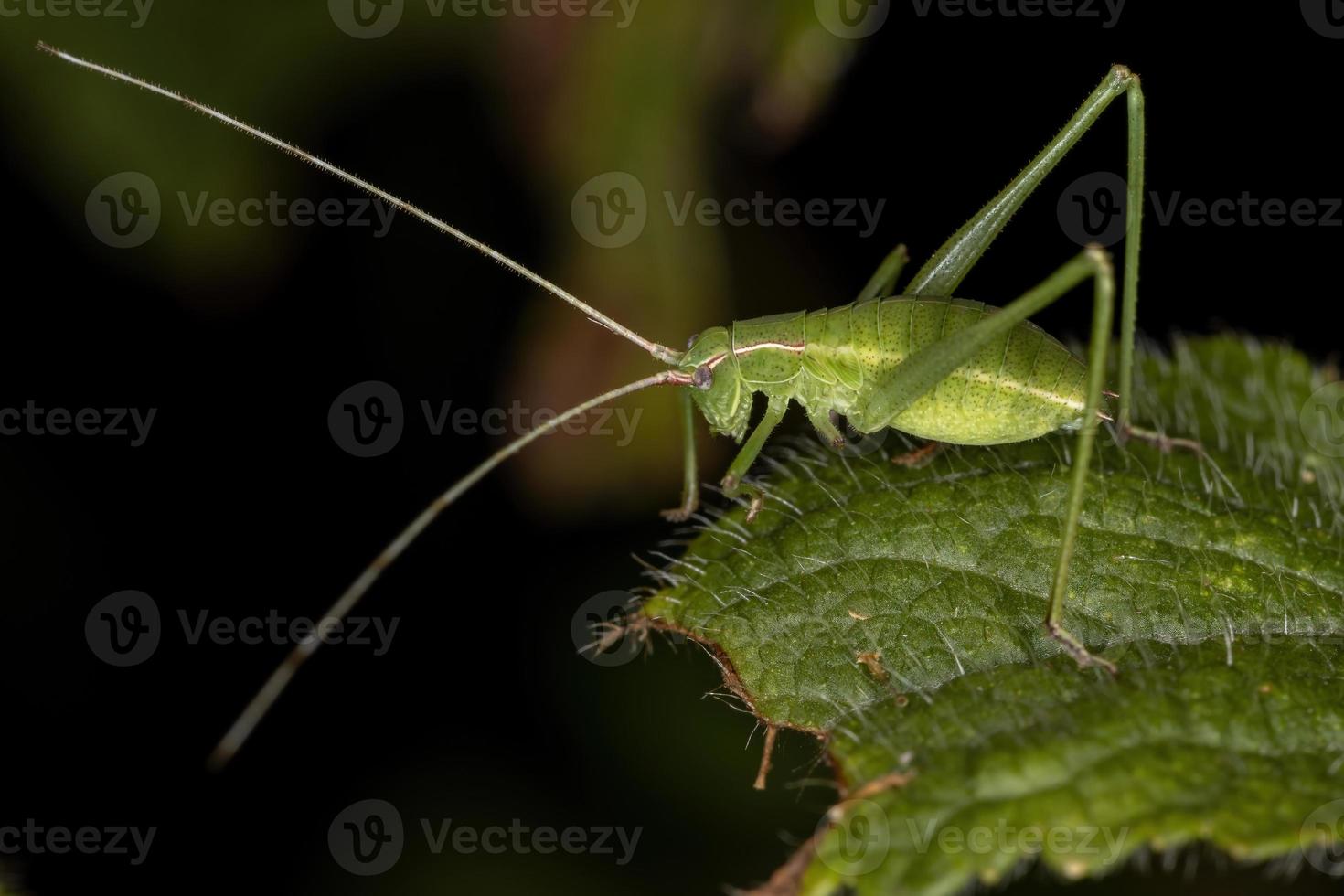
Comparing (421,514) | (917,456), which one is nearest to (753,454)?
(917,456)

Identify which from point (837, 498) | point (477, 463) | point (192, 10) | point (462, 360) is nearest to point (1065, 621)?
point (837, 498)

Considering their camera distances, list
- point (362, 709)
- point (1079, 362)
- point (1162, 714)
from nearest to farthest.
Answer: point (1162, 714) < point (1079, 362) < point (362, 709)

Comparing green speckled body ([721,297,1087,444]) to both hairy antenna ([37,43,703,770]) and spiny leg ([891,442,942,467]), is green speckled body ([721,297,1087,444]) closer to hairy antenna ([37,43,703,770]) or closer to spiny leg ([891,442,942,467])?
spiny leg ([891,442,942,467])

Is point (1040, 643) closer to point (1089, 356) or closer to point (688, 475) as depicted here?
point (1089, 356)

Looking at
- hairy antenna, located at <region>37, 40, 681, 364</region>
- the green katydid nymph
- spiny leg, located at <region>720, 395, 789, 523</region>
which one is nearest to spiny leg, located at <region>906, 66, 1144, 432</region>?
the green katydid nymph

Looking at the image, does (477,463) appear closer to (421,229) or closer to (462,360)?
(462,360)

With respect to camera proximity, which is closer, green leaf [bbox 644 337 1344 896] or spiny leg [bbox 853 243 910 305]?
green leaf [bbox 644 337 1344 896]
